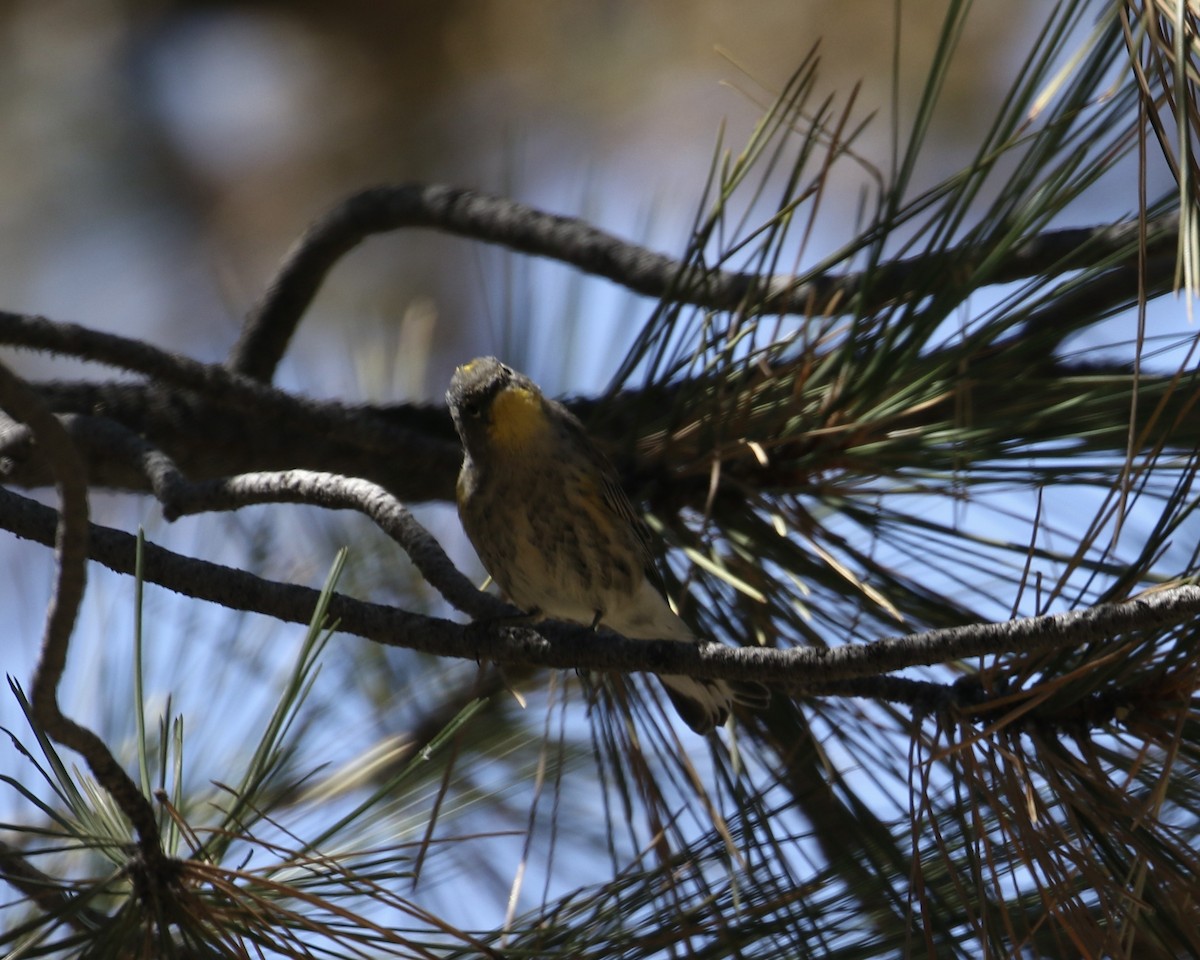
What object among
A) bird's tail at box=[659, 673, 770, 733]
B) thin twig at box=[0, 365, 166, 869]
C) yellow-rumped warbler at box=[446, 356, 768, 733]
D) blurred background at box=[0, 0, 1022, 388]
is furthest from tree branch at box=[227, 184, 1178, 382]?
blurred background at box=[0, 0, 1022, 388]

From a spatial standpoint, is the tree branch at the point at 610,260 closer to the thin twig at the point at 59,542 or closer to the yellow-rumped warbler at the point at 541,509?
the yellow-rumped warbler at the point at 541,509

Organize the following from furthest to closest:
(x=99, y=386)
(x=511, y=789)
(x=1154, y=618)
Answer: (x=511, y=789) → (x=99, y=386) → (x=1154, y=618)

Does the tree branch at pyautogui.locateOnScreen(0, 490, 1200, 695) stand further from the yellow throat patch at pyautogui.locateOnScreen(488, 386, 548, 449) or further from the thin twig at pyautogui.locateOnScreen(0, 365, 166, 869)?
the yellow throat patch at pyautogui.locateOnScreen(488, 386, 548, 449)

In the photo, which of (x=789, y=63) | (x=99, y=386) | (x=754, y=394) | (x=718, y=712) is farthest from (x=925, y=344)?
(x=789, y=63)

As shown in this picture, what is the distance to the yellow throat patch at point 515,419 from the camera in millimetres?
2064

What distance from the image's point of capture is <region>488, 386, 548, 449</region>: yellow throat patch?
206cm

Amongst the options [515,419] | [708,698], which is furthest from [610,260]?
[708,698]

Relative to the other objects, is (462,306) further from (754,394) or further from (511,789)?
(754,394)

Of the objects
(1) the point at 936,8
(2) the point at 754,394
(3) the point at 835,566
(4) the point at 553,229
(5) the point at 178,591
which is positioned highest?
(1) the point at 936,8

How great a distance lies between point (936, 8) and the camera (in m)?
4.01

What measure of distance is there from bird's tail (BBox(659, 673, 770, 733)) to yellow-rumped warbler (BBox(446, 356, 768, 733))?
0.04 feet

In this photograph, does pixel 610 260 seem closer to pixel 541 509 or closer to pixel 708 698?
pixel 541 509

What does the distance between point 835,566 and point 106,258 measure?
3.27 meters

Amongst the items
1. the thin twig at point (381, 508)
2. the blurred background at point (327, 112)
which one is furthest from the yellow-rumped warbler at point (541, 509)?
the blurred background at point (327, 112)
